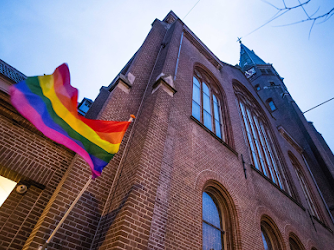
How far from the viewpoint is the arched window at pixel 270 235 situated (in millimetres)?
7148

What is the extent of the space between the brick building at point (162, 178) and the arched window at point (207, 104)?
2.6 inches

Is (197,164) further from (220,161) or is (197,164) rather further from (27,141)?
(27,141)

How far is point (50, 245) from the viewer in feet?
10.4

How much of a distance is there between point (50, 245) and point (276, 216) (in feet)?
24.4

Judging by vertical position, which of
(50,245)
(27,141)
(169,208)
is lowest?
(50,245)

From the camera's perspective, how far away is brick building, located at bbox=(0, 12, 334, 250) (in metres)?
3.65

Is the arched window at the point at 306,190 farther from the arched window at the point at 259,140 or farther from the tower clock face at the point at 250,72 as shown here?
the tower clock face at the point at 250,72

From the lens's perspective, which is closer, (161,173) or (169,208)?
(169,208)

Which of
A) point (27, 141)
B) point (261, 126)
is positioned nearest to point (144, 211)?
point (27, 141)

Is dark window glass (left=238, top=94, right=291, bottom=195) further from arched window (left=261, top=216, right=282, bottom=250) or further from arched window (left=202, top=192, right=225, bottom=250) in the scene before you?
arched window (left=202, top=192, right=225, bottom=250)

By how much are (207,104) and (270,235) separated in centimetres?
536

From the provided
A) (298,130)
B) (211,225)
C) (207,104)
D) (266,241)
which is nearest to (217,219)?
(211,225)

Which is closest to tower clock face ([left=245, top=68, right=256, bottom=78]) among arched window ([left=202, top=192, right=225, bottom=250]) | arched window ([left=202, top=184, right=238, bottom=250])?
arched window ([left=202, top=184, right=238, bottom=250])

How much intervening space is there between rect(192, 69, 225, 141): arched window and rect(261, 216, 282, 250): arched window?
3.33m
